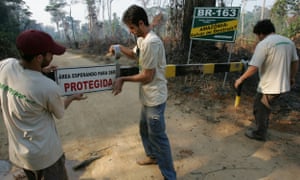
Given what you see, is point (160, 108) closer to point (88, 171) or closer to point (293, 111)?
point (88, 171)

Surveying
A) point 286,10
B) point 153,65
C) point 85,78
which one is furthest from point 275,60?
point 286,10

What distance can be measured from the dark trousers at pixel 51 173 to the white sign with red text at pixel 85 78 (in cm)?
75

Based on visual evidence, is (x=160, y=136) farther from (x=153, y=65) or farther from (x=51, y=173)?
(x=51, y=173)

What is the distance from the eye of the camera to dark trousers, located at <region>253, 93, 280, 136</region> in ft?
11.1

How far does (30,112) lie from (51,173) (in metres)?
0.53

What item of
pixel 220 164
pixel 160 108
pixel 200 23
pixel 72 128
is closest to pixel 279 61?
pixel 220 164

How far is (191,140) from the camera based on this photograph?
3594 mm

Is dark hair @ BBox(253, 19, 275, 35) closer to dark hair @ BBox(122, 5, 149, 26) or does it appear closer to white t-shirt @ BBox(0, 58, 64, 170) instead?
dark hair @ BBox(122, 5, 149, 26)

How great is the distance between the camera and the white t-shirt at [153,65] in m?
2.15

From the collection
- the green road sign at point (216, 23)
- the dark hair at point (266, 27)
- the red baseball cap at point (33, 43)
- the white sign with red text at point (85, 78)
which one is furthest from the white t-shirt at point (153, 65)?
the green road sign at point (216, 23)

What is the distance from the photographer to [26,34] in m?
1.47

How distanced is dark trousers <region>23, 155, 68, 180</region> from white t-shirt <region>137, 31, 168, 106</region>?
1033 mm

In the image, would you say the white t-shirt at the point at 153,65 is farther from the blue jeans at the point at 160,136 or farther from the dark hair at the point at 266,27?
the dark hair at the point at 266,27

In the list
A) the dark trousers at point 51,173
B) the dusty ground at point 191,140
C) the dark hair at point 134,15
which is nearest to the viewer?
the dark trousers at point 51,173
